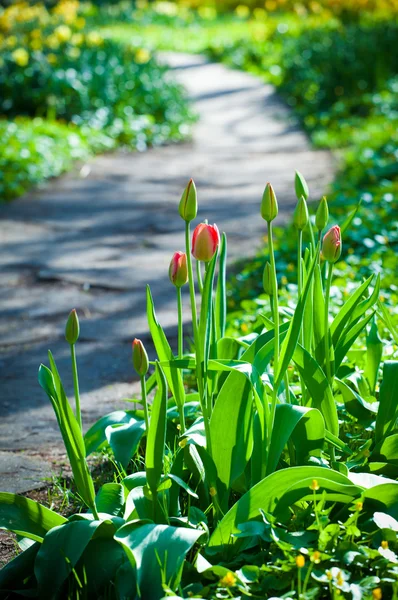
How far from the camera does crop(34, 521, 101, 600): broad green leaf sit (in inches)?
68.3

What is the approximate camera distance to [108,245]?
529 centimetres

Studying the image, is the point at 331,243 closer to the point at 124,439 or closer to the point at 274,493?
the point at 274,493

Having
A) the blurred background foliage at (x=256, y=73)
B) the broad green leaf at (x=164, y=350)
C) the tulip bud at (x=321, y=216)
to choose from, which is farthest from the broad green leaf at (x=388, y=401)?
the blurred background foliage at (x=256, y=73)

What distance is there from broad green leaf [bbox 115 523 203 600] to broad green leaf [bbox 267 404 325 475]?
0.95 ft

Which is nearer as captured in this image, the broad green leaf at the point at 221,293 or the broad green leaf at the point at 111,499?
the broad green leaf at the point at 111,499

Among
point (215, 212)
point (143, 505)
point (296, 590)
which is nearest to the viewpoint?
point (296, 590)

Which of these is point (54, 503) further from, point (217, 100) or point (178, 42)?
point (178, 42)

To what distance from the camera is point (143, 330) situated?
3881mm

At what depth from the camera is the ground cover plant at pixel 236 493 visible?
170 cm

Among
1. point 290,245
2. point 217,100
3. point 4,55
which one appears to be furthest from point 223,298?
point 217,100

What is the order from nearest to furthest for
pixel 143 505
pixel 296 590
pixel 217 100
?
1. pixel 296 590
2. pixel 143 505
3. pixel 217 100

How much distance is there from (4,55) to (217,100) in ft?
10.0

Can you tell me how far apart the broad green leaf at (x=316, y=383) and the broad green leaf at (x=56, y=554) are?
0.63 m

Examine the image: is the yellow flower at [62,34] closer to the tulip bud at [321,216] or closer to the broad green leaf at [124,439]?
the broad green leaf at [124,439]
